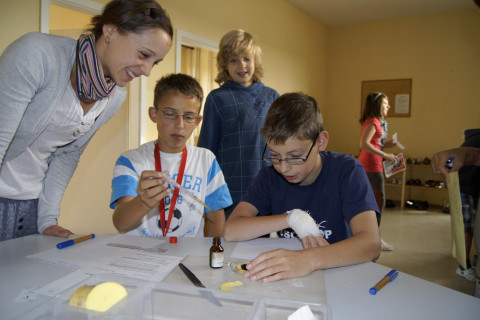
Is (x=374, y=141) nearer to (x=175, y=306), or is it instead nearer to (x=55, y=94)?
(x=55, y=94)

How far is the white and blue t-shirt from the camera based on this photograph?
1627 millimetres

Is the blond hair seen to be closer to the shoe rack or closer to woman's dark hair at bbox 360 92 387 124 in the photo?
woman's dark hair at bbox 360 92 387 124

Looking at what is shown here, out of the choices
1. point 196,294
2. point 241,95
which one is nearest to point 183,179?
point 241,95

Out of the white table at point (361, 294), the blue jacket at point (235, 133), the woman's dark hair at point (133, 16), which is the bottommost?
the white table at point (361, 294)

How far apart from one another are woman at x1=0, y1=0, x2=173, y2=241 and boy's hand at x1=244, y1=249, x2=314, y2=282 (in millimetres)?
779

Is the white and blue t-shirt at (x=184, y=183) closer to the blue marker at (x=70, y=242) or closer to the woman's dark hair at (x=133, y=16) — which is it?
the blue marker at (x=70, y=242)

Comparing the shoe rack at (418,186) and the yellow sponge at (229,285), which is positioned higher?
the yellow sponge at (229,285)

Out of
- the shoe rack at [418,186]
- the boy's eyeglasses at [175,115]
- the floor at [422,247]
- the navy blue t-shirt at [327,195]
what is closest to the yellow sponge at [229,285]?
the navy blue t-shirt at [327,195]

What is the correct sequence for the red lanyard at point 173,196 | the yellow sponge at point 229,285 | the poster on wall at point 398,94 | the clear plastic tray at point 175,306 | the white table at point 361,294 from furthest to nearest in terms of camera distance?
the poster on wall at point 398,94 < the red lanyard at point 173,196 < the yellow sponge at point 229,285 < the white table at point 361,294 < the clear plastic tray at point 175,306

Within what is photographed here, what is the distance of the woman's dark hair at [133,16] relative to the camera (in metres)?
1.22

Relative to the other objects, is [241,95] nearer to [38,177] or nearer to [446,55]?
[38,177]

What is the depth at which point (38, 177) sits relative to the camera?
1.39 meters

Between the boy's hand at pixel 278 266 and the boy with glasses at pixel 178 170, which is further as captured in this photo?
the boy with glasses at pixel 178 170

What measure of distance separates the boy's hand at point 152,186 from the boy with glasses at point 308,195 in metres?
0.29
